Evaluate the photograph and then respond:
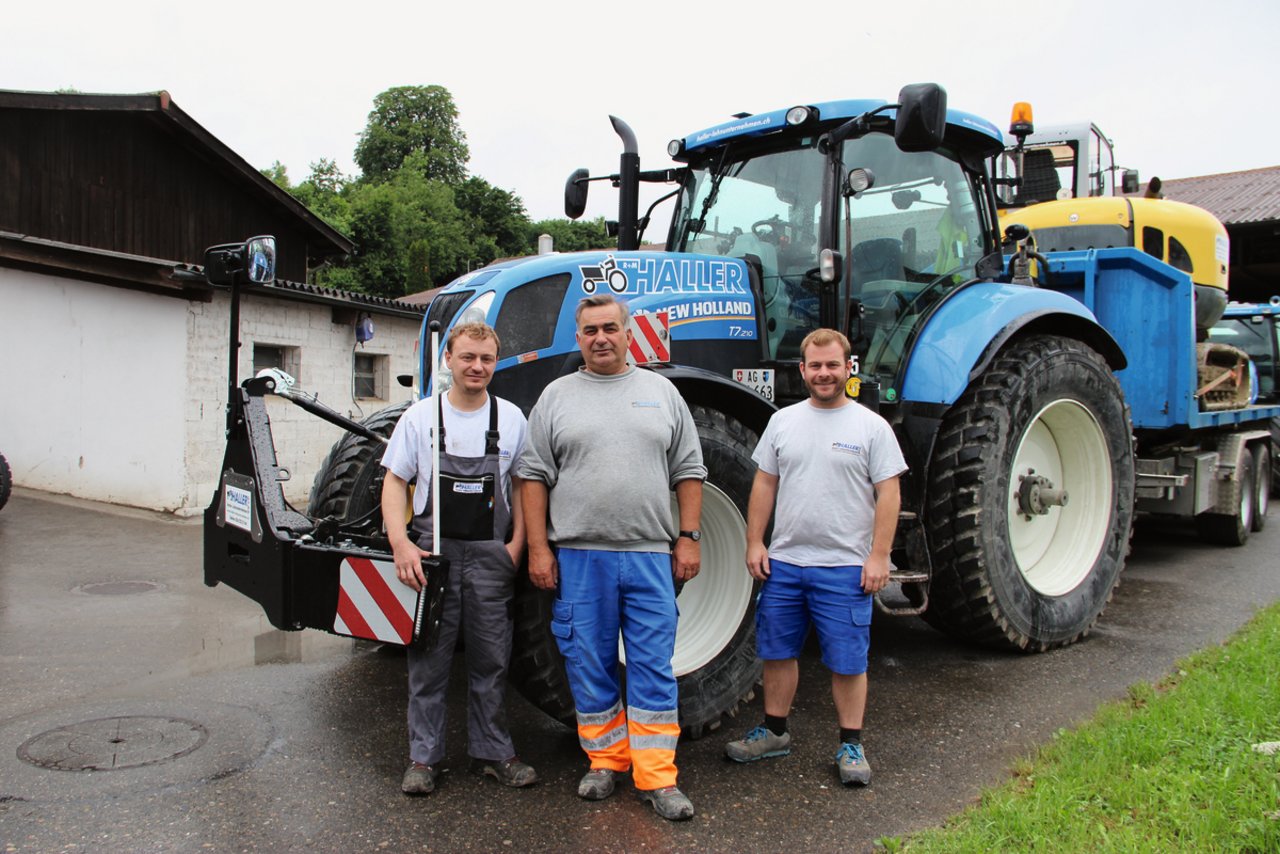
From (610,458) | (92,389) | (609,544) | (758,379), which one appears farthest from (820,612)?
(92,389)

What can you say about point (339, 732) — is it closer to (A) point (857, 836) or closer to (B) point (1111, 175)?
(A) point (857, 836)

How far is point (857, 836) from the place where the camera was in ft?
10.5

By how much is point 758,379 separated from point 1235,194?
20.4 m

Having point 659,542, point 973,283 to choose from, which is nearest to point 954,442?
point 973,283

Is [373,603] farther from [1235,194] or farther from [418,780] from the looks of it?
[1235,194]

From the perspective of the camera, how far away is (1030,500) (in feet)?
17.7

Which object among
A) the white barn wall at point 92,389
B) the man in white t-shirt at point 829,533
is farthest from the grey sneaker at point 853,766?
the white barn wall at point 92,389

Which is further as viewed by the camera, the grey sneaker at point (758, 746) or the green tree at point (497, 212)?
the green tree at point (497, 212)

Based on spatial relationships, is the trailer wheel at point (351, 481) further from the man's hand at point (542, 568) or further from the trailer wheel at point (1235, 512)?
the trailer wheel at point (1235, 512)

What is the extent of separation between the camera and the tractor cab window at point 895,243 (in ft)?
16.5

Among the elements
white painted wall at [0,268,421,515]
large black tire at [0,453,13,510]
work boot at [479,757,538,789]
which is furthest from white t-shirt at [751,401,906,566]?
large black tire at [0,453,13,510]

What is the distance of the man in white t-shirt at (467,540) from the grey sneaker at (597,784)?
0.21 m

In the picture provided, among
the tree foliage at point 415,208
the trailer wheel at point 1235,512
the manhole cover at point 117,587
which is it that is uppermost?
the tree foliage at point 415,208

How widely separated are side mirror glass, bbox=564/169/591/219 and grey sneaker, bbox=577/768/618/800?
3.24 metres
